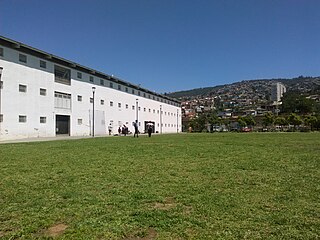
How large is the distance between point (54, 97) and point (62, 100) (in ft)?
5.94

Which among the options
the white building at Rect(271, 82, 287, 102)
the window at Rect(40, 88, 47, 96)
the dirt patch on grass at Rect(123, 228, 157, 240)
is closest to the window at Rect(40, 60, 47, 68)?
the window at Rect(40, 88, 47, 96)

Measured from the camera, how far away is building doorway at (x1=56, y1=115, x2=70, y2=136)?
133 feet

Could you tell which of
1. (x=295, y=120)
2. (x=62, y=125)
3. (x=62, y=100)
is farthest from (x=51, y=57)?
(x=295, y=120)

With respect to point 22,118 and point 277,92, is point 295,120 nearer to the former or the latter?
point 22,118

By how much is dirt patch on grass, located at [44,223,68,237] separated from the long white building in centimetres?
3100

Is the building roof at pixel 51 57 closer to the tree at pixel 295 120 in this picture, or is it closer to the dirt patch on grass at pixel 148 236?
the dirt patch on grass at pixel 148 236

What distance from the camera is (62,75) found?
138 feet

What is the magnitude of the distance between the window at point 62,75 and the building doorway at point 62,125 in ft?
16.1

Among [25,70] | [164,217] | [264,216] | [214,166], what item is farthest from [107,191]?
[25,70]

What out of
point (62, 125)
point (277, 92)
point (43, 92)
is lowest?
point (62, 125)

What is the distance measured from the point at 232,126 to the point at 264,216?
86.6 m

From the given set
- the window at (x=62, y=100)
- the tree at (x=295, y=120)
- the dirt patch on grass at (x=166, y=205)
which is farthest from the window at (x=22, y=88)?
the tree at (x=295, y=120)

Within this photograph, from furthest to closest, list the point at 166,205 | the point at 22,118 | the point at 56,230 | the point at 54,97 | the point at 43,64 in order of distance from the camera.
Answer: the point at 54,97 < the point at 43,64 < the point at 22,118 < the point at 166,205 < the point at 56,230

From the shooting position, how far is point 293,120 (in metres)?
76.2
